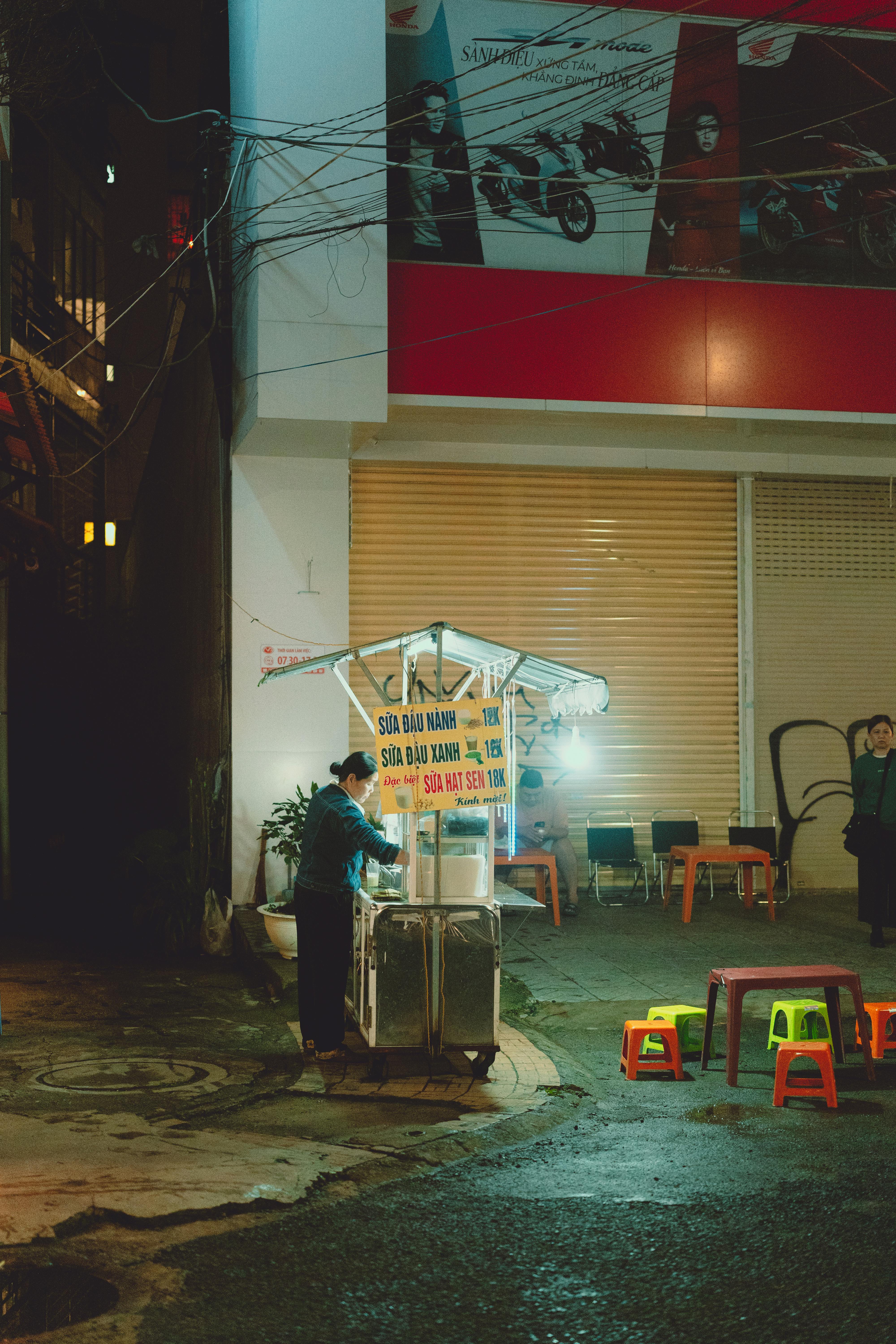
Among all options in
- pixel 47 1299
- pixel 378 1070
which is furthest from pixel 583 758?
pixel 47 1299

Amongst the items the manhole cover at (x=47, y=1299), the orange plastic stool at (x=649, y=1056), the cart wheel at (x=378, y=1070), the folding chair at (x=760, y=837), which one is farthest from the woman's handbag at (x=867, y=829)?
the manhole cover at (x=47, y=1299)

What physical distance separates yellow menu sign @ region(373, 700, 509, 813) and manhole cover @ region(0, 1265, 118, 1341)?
2949mm

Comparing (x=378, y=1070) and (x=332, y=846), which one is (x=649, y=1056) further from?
(x=332, y=846)

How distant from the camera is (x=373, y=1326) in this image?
3.54 metres

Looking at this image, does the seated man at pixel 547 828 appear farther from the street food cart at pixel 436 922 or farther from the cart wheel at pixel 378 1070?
the cart wheel at pixel 378 1070

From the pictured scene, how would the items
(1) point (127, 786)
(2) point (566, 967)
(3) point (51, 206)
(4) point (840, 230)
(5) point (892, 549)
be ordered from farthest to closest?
(1) point (127, 786) < (3) point (51, 206) < (5) point (892, 549) < (4) point (840, 230) < (2) point (566, 967)

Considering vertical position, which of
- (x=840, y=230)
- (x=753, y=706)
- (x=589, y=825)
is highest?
(x=840, y=230)

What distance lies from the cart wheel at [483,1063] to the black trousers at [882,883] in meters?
4.57

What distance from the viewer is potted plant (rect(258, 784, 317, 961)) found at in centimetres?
925

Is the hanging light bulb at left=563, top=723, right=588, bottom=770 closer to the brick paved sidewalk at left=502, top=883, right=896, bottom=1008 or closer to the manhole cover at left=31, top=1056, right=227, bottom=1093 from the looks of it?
the brick paved sidewalk at left=502, top=883, right=896, bottom=1008

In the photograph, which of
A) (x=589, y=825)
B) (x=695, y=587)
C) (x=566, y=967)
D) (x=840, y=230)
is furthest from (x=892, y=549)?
(x=566, y=967)

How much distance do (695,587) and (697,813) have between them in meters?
2.54

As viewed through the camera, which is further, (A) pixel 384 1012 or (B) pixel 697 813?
(B) pixel 697 813

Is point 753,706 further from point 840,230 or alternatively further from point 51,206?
point 51,206
